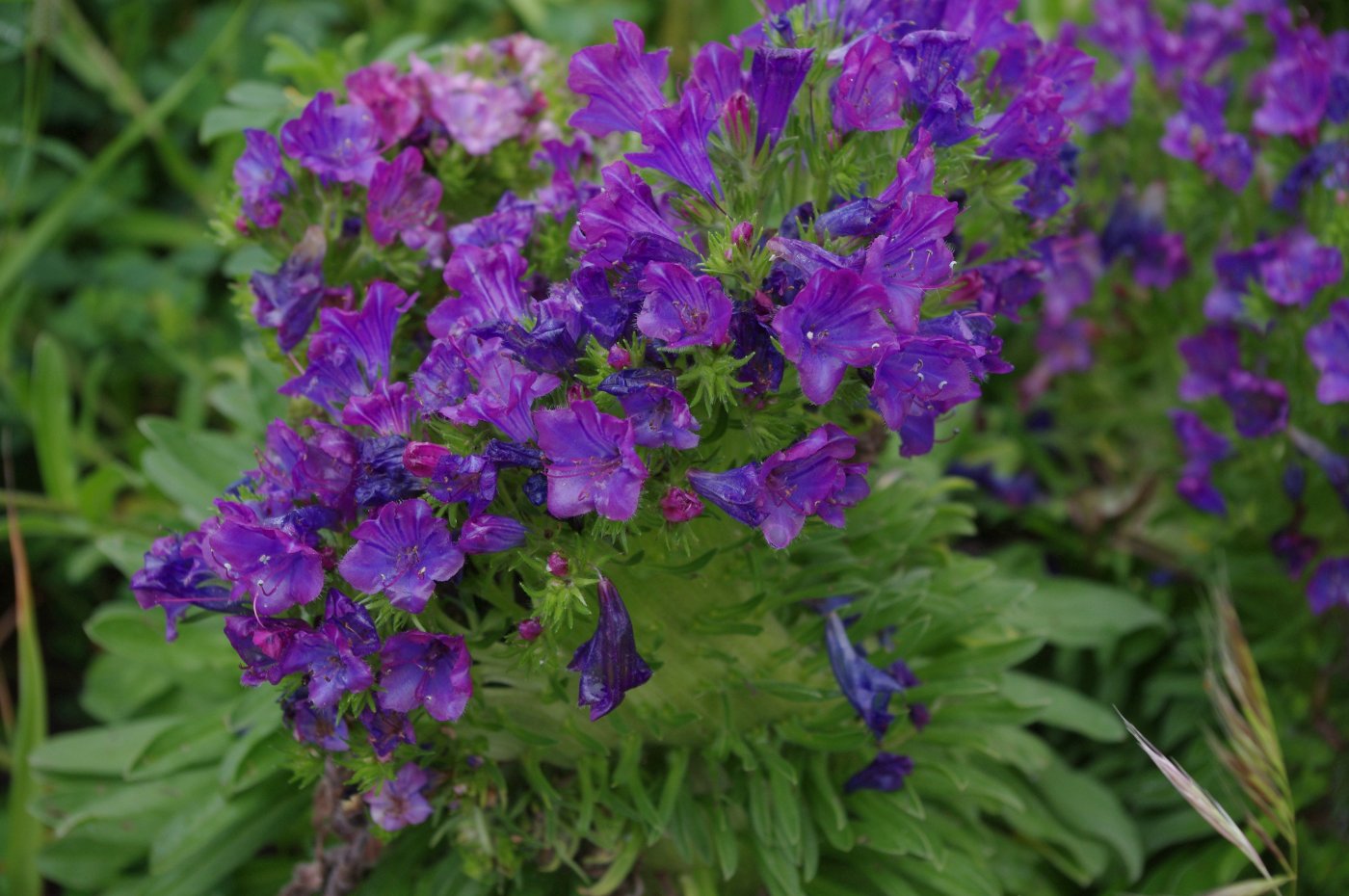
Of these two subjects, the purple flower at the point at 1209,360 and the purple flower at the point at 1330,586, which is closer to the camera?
the purple flower at the point at 1330,586

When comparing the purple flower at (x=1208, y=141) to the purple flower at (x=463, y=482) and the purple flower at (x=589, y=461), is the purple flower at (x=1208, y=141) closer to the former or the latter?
the purple flower at (x=589, y=461)

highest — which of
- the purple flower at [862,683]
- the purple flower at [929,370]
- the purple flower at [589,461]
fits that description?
the purple flower at [929,370]

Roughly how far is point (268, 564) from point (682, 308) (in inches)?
29.4

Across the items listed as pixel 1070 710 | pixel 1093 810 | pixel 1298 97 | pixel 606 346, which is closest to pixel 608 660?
pixel 606 346

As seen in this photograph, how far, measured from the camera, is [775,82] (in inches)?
76.5

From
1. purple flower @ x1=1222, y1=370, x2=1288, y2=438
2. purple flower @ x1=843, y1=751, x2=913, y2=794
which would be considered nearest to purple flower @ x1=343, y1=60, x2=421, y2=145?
purple flower @ x1=843, y1=751, x2=913, y2=794

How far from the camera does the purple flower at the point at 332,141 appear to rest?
2279 mm

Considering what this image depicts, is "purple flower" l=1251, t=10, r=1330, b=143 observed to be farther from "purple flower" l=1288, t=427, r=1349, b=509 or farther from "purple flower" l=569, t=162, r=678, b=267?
"purple flower" l=569, t=162, r=678, b=267

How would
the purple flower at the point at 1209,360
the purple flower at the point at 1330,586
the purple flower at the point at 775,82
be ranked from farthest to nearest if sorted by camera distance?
the purple flower at the point at 1209,360, the purple flower at the point at 1330,586, the purple flower at the point at 775,82

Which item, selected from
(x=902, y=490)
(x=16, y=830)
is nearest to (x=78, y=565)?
(x=16, y=830)

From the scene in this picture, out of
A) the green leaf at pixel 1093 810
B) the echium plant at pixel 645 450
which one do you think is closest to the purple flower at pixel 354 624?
the echium plant at pixel 645 450

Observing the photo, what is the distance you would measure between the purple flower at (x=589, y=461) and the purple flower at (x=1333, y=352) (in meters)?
1.84

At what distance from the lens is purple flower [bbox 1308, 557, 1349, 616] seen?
2.92 metres

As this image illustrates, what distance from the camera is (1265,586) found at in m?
3.24
